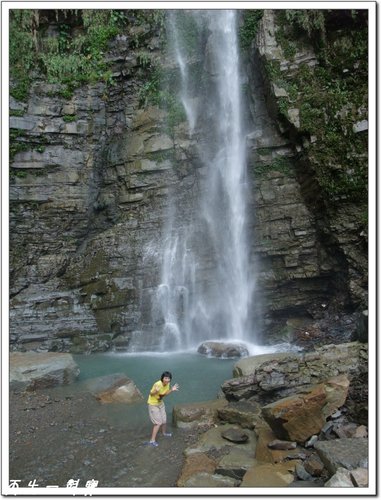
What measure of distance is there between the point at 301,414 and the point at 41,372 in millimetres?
6533

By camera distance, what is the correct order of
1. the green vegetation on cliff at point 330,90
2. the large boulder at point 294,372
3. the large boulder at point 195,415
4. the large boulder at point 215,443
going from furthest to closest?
the green vegetation on cliff at point 330,90 → the large boulder at point 294,372 → the large boulder at point 195,415 → the large boulder at point 215,443

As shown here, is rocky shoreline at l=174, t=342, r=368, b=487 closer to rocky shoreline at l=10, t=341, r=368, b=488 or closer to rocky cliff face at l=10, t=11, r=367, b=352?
rocky shoreline at l=10, t=341, r=368, b=488

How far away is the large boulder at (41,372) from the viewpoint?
912 cm

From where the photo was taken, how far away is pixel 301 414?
5215 mm

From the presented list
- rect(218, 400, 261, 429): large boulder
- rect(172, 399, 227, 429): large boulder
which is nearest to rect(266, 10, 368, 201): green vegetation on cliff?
rect(218, 400, 261, 429): large boulder

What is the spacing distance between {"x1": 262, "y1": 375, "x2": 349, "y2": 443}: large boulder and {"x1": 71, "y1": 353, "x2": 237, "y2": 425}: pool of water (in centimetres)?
248

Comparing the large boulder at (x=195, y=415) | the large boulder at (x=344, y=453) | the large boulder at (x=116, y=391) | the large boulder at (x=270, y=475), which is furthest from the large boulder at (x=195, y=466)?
the large boulder at (x=116, y=391)

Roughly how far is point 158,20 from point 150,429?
53.0ft

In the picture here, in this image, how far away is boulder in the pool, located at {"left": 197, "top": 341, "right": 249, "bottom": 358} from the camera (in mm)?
11352

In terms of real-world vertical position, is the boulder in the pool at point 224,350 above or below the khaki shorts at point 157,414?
below

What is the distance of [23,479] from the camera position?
517 cm

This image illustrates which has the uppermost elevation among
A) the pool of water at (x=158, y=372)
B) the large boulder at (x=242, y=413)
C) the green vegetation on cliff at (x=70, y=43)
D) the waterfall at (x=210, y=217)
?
the green vegetation on cliff at (x=70, y=43)

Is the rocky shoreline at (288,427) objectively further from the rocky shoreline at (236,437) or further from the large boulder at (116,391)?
the large boulder at (116,391)

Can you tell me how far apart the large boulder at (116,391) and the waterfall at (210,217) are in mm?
4331
